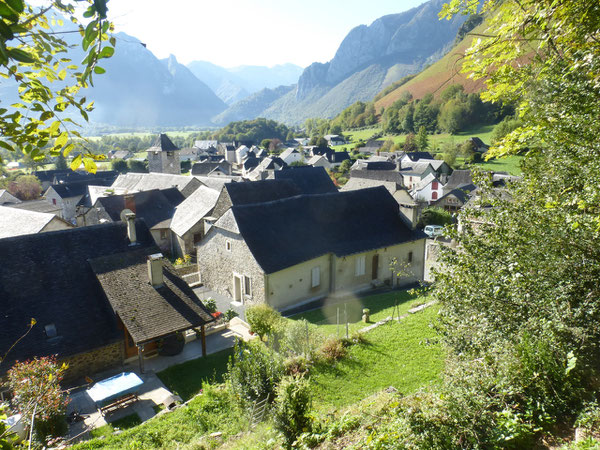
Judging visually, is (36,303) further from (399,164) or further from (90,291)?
(399,164)

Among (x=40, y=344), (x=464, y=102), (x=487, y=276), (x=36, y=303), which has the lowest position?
(x=40, y=344)

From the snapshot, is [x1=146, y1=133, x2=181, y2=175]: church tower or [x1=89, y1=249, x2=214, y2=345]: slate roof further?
[x1=146, y1=133, x2=181, y2=175]: church tower

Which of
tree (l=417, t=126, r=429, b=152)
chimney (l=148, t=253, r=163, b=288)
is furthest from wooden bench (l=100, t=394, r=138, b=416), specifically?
tree (l=417, t=126, r=429, b=152)

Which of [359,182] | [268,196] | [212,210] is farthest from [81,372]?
[359,182]

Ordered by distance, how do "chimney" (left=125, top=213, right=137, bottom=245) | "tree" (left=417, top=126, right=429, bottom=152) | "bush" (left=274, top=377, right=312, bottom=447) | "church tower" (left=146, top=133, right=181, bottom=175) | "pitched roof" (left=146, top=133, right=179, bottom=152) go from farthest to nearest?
1. "tree" (left=417, top=126, right=429, bottom=152)
2. "church tower" (left=146, top=133, right=181, bottom=175)
3. "pitched roof" (left=146, top=133, right=179, bottom=152)
4. "chimney" (left=125, top=213, right=137, bottom=245)
5. "bush" (left=274, top=377, right=312, bottom=447)

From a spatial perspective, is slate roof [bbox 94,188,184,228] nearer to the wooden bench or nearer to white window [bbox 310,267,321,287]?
white window [bbox 310,267,321,287]

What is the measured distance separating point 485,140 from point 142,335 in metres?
97.3

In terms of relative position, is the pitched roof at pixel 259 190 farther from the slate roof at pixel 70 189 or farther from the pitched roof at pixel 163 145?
the slate roof at pixel 70 189

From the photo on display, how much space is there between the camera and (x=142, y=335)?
44.3 ft

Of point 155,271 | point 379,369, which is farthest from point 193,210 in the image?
point 379,369

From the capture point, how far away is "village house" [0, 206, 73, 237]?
77.9ft

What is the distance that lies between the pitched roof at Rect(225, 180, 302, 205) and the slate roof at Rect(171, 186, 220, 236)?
281 centimetres

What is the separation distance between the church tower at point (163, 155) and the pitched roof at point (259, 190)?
27772 mm

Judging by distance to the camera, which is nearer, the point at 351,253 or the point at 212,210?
the point at 351,253
